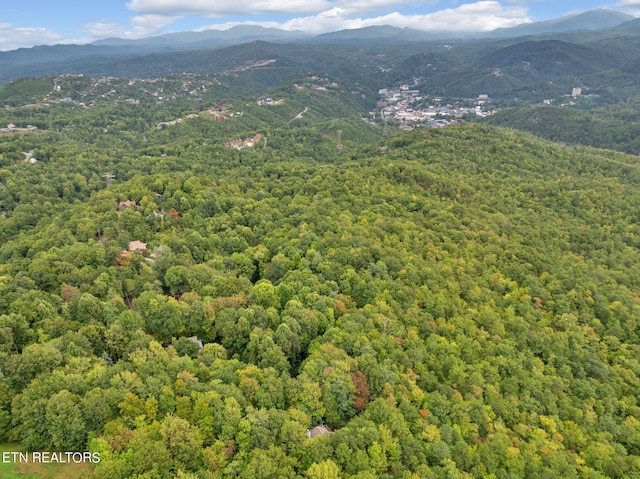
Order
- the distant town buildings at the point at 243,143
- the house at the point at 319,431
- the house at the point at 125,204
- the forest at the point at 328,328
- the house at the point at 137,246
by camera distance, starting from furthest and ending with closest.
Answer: the distant town buildings at the point at 243,143 → the house at the point at 125,204 → the house at the point at 137,246 → the house at the point at 319,431 → the forest at the point at 328,328

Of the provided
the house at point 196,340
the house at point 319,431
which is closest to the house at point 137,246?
the house at point 196,340

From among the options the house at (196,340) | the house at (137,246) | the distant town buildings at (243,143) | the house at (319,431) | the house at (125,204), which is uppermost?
the house at (125,204)

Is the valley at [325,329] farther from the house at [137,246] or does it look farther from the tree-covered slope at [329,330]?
the house at [137,246]

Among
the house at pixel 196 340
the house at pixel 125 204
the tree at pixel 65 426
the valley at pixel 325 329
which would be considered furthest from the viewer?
the house at pixel 125 204

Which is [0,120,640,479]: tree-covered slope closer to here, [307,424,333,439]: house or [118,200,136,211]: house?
[307,424,333,439]: house

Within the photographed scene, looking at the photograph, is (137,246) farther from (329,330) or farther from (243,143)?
(243,143)

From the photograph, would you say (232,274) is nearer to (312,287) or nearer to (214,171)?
(312,287)

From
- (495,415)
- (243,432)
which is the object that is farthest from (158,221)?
(495,415)
